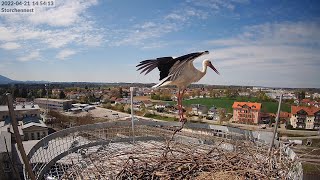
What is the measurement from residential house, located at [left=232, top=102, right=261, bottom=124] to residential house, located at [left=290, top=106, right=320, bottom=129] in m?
4.58

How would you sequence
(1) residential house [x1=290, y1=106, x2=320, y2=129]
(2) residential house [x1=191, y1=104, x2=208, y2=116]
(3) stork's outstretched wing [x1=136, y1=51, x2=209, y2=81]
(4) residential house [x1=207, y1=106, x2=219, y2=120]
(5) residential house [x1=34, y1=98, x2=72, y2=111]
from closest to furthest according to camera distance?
(3) stork's outstretched wing [x1=136, y1=51, x2=209, y2=81]
(1) residential house [x1=290, y1=106, x2=320, y2=129]
(4) residential house [x1=207, y1=106, x2=219, y2=120]
(2) residential house [x1=191, y1=104, x2=208, y2=116]
(5) residential house [x1=34, y1=98, x2=72, y2=111]

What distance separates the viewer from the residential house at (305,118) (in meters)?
34.6

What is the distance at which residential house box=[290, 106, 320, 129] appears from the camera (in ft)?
113

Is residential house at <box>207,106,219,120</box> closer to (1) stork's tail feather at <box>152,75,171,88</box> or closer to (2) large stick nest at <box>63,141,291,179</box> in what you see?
(1) stork's tail feather at <box>152,75,171,88</box>

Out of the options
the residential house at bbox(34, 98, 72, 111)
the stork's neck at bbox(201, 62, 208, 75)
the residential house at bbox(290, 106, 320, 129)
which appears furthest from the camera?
the residential house at bbox(34, 98, 72, 111)

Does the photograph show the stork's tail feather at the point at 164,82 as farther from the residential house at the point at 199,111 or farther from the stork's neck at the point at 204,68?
the residential house at the point at 199,111

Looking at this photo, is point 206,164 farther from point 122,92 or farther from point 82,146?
point 122,92

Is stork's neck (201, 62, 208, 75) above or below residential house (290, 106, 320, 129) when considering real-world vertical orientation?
above

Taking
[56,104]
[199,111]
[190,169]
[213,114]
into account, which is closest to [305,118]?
[213,114]

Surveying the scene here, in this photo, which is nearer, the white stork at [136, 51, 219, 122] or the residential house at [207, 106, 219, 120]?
the white stork at [136, 51, 219, 122]

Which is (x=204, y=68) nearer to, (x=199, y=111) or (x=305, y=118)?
(x=305, y=118)

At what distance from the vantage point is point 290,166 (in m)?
3.72

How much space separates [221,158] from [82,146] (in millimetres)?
3704

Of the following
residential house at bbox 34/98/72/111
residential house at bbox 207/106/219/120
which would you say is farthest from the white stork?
residential house at bbox 34/98/72/111
